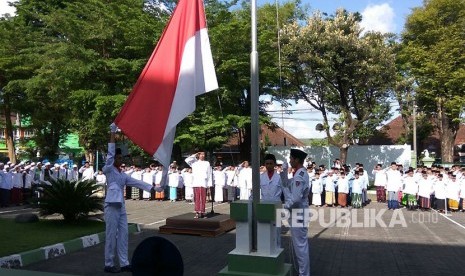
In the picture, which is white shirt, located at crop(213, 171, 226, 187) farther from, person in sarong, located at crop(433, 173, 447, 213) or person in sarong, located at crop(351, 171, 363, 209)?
person in sarong, located at crop(433, 173, 447, 213)

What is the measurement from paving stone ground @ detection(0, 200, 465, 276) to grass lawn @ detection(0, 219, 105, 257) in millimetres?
674

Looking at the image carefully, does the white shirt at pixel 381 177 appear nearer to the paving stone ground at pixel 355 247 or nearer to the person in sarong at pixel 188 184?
the paving stone ground at pixel 355 247

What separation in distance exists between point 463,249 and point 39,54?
23.1 m

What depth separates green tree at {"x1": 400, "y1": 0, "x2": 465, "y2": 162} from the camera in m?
29.5

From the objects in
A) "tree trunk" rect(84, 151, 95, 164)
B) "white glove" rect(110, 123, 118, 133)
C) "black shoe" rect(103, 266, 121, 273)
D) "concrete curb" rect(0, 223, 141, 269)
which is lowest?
"black shoe" rect(103, 266, 121, 273)

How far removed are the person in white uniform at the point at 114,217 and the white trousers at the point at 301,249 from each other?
2.46 m

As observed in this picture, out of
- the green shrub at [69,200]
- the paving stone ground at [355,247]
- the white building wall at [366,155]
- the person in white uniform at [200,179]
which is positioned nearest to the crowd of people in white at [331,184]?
the paving stone ground at [355,247]

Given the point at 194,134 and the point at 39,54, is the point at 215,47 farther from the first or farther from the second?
the point at 39,54

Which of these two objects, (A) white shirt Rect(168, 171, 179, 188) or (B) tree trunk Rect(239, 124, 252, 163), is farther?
(B) tree trunk Rect(239, 124, 252, 163)

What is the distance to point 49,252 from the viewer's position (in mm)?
8695

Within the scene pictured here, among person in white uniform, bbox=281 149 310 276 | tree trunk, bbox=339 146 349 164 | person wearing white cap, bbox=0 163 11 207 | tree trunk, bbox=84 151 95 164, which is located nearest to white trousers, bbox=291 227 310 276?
person in white uniform, bbox=281 149 310 276

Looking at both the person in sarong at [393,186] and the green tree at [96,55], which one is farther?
the green tree at [96,55]

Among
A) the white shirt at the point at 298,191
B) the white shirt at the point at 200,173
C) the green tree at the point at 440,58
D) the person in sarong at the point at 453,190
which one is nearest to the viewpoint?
the white shirt at the point at 298,191

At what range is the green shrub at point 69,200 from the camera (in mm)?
11373
